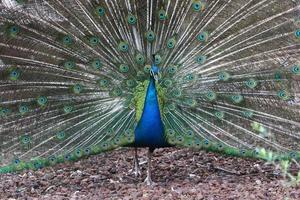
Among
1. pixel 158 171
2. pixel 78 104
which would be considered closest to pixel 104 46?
pixel 78 104

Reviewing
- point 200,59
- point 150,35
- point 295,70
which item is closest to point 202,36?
point 200,59

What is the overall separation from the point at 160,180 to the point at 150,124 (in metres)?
0.65

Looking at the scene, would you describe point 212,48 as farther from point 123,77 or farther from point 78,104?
point 78,104

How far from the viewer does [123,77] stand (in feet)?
18.0

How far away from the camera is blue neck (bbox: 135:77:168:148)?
5.29 m

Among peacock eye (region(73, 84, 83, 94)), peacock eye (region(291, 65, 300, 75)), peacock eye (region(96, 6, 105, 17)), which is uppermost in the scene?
peacock eye (region(96, 6, 105, 17))

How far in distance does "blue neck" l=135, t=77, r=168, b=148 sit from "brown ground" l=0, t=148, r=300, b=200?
431mm

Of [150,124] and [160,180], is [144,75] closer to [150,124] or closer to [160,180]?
[150,124]

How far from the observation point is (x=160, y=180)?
18.8 feet

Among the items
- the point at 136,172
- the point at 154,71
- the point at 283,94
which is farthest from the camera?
the point at 136,172

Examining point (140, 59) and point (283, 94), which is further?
point (283, 94)

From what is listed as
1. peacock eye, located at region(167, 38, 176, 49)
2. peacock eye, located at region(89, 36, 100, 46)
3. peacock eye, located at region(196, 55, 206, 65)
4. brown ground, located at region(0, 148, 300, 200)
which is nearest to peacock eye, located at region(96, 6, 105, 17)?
peacock eye, located at region(89, 36, 100, 46)

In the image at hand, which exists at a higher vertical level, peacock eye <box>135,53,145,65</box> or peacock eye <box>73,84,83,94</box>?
peacock eye <box>135,53,145,65</box>

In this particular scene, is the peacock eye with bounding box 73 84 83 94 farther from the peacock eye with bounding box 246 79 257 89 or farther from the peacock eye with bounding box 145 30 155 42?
the peacock eye with bounding box 246 79 257 89
